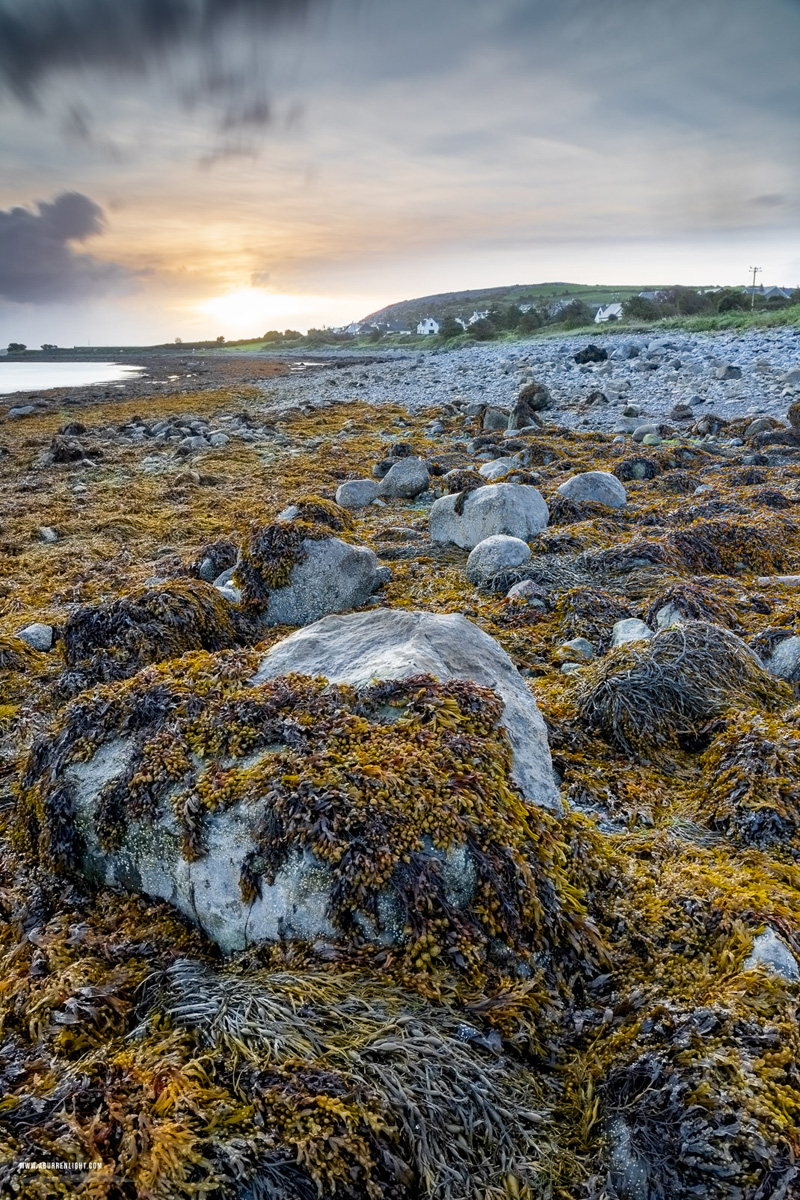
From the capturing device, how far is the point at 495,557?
6480mm

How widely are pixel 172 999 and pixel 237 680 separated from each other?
1.46 meters

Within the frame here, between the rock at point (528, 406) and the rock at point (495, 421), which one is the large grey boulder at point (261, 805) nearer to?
the rock at point (528, 406)

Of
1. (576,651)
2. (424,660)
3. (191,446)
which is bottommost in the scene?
(576,651)

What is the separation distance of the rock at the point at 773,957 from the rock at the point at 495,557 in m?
4.34

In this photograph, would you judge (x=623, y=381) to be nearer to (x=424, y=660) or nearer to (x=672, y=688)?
(x=672, y=688)

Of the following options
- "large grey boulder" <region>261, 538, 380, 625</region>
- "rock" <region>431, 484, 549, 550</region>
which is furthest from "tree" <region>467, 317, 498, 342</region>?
"large grey boulder" <region>261, 538, 380, 625</region>

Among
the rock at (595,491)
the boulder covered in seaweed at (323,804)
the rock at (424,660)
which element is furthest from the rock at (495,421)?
the boulder covered in seaweed at (323,804)

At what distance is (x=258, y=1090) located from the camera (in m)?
1.81

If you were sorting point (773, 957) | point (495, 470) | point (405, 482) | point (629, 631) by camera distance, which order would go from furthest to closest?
point (495, 470) < point (405, 482) < point (629, 631) < point (773, 957)

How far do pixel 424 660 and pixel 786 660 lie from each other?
2675mm

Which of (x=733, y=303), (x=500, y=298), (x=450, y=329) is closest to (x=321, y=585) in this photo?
(x=733, y=303)

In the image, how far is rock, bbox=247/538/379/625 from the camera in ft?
19.0

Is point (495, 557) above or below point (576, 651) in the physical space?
above

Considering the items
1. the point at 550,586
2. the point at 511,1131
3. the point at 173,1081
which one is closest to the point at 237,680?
the point at 173,1081
